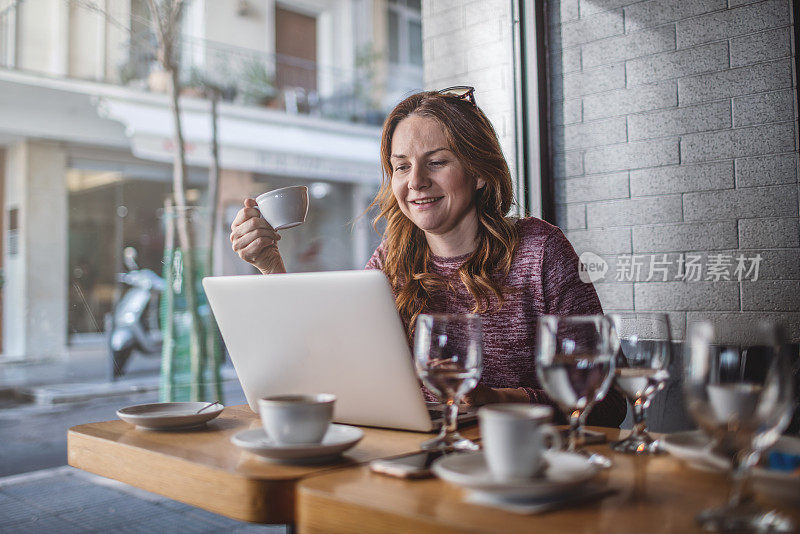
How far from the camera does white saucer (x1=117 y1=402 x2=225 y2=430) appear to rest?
0.99 metres

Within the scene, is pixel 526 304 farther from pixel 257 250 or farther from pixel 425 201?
pixel 257 250

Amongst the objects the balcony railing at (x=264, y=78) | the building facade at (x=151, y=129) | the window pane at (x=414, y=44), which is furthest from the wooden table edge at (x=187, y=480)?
the window pane at (x=414, y=44)

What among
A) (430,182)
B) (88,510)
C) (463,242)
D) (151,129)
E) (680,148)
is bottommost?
(88,510)

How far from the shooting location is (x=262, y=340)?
1.00 metres

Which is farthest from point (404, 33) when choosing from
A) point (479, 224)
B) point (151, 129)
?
point (479, 224)

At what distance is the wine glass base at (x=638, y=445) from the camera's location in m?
0.83

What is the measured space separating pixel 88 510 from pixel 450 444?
2156 mm

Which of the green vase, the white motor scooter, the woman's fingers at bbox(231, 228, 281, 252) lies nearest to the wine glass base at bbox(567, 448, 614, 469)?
the woman's fingers at bbox(231, 228, 281, 252)

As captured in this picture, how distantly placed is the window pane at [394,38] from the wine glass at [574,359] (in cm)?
670

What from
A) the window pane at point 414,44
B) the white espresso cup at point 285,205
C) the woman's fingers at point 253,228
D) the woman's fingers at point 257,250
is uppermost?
the window pane at point 414,44

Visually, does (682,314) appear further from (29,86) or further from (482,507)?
(29,86)

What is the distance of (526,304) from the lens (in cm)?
140

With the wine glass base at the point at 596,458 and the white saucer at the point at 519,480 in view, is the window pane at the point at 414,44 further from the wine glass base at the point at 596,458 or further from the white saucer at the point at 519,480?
the white saucer at the point at 519,480

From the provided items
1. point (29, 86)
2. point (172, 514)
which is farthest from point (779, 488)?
point (29, 86)
